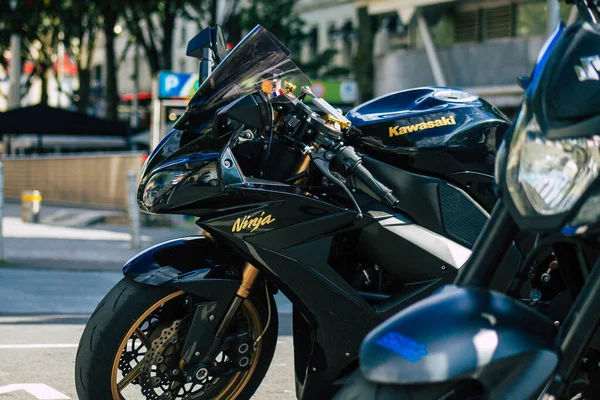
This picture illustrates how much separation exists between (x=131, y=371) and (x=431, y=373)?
211cm

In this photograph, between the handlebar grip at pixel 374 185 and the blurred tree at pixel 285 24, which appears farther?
the blurred tree at pixel 285 24

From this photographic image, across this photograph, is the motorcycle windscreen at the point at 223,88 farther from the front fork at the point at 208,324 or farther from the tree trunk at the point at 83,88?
the tree trunk at the point at 83,88

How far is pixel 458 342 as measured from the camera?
6.47ft

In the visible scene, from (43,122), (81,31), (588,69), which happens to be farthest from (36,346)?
(81,31)

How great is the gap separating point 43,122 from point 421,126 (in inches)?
1082

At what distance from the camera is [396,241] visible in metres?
3.82

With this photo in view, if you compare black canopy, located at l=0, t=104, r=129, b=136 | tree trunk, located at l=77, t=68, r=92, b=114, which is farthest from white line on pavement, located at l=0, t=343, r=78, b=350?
tree trunk, located at l=77, t=68, r=92, b=114

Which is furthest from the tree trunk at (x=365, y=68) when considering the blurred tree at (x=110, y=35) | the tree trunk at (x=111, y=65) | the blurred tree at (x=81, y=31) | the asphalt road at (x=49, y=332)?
the asphalt road at (x=49, y=332)

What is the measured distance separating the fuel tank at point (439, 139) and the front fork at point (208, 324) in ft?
2.12

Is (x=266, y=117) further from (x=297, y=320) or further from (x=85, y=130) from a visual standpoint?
(x=85, y=130)

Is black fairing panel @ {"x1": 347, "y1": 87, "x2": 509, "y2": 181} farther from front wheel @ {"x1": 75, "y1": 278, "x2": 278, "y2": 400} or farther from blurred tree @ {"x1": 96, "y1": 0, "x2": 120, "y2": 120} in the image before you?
blurred tree @ {"x1": 96, "y1": 0, "x2": 120, "y2": 120}

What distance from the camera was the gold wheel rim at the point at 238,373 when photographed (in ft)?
12.3

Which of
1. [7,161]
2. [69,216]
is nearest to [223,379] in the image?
[69,216]

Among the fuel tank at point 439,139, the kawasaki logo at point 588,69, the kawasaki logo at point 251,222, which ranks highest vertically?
the kawasaki logo at point 588,69
